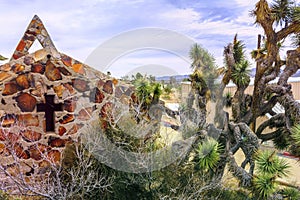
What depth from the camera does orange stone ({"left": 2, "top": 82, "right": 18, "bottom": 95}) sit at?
5668 millimetres

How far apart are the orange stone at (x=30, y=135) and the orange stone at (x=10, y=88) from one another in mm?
924

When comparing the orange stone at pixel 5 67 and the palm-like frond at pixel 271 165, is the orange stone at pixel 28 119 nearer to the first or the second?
the orange stone at pixel 5 67

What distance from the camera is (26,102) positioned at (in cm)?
576

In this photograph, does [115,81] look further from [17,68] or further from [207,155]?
[207,155]

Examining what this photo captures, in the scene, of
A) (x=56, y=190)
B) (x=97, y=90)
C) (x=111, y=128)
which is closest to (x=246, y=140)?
(x=111, y=128)

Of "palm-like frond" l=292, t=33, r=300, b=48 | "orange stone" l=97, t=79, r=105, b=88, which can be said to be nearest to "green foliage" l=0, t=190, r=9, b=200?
"orange stone" l=97, t=79, r=105, b=88

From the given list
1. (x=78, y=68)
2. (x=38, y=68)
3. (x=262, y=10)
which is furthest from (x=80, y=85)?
(x=262, y=10)

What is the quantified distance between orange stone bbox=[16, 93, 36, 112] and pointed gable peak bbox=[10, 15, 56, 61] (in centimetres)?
213

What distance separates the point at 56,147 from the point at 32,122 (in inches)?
31.3

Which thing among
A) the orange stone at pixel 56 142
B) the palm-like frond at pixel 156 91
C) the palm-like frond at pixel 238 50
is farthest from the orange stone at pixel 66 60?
the palm-like frond at pixel 238 50

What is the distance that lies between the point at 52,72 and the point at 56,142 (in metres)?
1.63

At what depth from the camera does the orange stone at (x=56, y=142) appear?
19.8 feet

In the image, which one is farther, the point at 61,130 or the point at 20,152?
the point at 61,130

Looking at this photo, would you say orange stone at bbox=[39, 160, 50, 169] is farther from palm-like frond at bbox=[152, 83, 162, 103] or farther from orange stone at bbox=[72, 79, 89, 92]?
palm-like frond at bbox=[152, 83, 162, 103]
